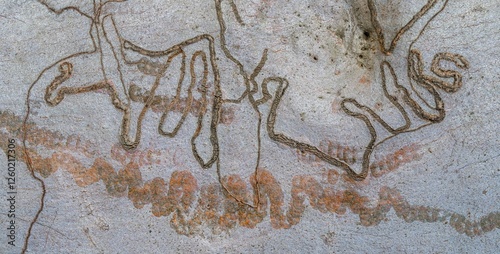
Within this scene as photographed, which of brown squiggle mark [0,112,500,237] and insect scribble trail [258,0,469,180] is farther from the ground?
insect scribble trail [258,0,469,180]

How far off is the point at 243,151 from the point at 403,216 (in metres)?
0.81

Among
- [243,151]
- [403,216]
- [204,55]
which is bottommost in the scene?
[403,216]

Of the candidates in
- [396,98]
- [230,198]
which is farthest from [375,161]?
[230,198]

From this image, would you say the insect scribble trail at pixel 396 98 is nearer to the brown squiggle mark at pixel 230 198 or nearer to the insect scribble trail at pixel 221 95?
the insect scribble trail at pixel 221 95

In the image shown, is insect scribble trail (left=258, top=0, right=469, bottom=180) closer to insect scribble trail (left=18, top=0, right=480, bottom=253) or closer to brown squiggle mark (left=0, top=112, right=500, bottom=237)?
insect scribble trail (left=18, top=0, right=480, bottom=253)

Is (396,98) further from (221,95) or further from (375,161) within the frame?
(221,95)

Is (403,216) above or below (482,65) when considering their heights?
below

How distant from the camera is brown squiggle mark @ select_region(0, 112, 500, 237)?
1954 millimetres

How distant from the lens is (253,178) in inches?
77.9

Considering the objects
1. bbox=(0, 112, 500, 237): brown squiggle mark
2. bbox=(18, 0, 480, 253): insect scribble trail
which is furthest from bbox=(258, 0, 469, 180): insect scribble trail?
bbox=(0, 112, 500, 237): brown squiggle mark

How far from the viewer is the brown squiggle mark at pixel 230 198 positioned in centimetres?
195

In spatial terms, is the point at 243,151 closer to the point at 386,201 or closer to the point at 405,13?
the point at 386,201

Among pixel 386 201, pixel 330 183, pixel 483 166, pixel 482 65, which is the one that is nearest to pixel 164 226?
pixel 330 183

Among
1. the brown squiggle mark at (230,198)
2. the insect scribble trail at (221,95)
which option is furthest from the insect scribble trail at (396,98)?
the brown squiggle mark at (230,198)
